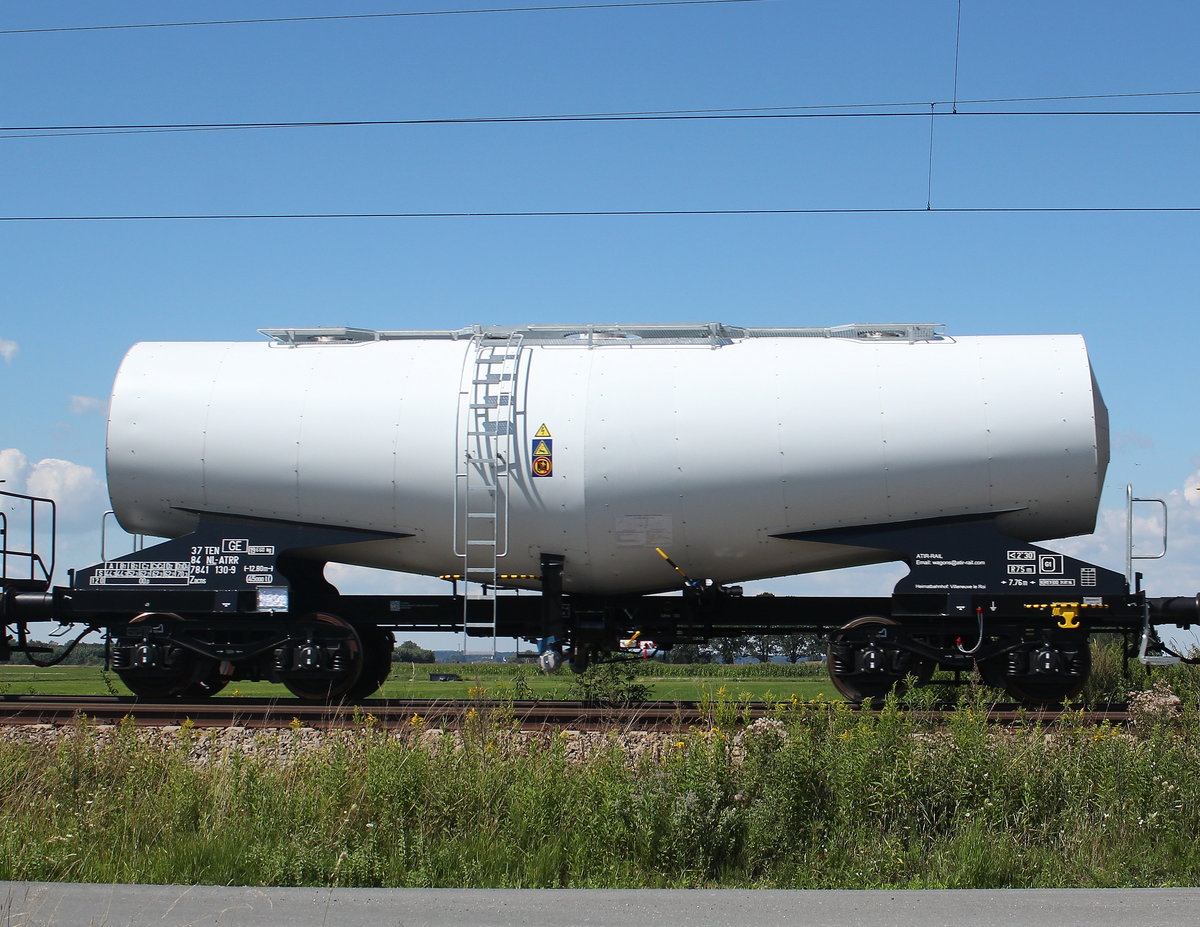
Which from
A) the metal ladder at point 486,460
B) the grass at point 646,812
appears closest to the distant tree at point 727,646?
the metal ladder at point 486,460

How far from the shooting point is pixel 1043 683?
12.3 m

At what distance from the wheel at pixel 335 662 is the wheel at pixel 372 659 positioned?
1.58 feet

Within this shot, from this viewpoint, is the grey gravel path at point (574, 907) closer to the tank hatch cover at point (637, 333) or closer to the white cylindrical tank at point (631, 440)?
the white cylindrical tank at point (631, 440)

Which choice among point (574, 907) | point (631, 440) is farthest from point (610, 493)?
point (574, 907)

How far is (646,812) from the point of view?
24.6 ft

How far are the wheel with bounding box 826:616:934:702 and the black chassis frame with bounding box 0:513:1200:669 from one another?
0.62ft

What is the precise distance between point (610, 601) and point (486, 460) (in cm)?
248

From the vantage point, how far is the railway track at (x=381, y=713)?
10836mm

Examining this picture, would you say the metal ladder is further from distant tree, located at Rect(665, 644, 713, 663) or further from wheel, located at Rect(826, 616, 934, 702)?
wheel, located at Rect(826, 616, 934, 702)

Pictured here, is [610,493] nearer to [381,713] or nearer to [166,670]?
[381,713]

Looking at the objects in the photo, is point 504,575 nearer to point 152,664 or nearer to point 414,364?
point 414,364

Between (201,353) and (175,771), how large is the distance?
6.53 meters

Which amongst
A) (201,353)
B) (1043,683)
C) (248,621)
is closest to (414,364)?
(201,353)

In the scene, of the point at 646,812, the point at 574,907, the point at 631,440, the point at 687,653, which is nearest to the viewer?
the point at 574,907
